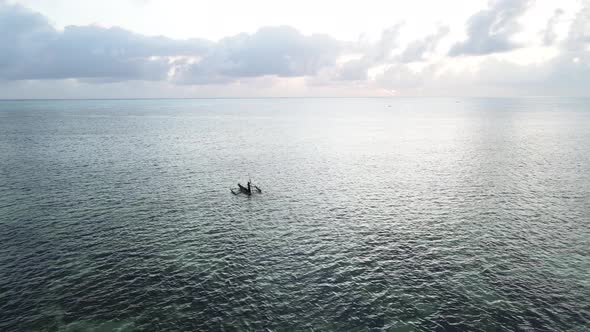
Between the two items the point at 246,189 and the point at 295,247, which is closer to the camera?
the point at 295,247

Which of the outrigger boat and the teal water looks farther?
the outrigger boat

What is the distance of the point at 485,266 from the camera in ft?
164

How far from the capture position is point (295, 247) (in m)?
56.7

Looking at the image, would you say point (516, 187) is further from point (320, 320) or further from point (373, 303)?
point (320, 320)

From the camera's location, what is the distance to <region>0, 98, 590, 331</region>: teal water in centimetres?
4000

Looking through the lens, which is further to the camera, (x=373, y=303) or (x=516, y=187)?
(x=516, y=187)

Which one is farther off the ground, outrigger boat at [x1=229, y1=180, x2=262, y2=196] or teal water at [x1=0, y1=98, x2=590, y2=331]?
outrigger boat at [x1=229, y1=180, x2=262, y2=196]

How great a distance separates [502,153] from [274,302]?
12122cm

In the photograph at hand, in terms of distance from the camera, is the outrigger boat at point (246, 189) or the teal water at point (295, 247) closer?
the teal water at point (295, 247)

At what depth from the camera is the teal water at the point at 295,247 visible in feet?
131

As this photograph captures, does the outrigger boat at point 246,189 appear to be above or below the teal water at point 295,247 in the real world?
above

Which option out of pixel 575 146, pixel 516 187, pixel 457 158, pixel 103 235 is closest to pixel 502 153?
pixel 457 158

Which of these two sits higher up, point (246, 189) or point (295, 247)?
point (246, 189)

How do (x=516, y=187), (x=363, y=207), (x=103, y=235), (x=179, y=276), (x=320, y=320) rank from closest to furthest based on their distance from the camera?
(x=320, y=320), (x=179, y=276), (x=103, y=235), (x=363, y=207), (x=516, y=187)
